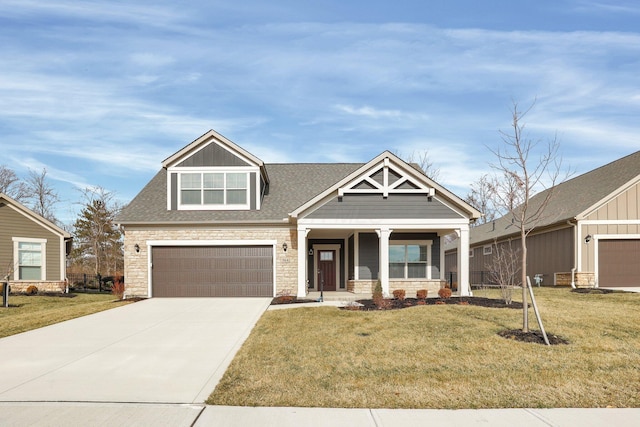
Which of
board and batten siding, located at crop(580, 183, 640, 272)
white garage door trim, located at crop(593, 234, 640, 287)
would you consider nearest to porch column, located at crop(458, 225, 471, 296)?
board and batten siding, located at crop(580, 183, 640, 272)

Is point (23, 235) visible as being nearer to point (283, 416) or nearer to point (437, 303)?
point (437, 303)

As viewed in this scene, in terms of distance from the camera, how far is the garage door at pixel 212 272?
1942 centimetres

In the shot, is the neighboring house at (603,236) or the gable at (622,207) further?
the gable at (622,207)

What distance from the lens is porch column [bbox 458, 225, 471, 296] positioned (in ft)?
60.9

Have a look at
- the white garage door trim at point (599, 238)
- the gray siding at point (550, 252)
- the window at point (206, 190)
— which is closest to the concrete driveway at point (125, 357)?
the window at point (206, 190)

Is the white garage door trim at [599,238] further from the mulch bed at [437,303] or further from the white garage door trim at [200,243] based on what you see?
the white garage door trim at [200,243]

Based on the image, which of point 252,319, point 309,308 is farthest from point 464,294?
point 252,319

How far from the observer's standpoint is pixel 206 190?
20.2 meters

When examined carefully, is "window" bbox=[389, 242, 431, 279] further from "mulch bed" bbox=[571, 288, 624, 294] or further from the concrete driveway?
the concrete driveway

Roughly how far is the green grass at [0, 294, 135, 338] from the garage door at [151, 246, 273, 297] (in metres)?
2.14

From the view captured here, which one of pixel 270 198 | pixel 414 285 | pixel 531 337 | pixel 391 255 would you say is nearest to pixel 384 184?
pixel 391 255

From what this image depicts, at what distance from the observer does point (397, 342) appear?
381 inches

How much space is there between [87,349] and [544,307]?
11.7 metres

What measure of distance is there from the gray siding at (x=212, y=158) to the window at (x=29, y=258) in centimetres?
993
